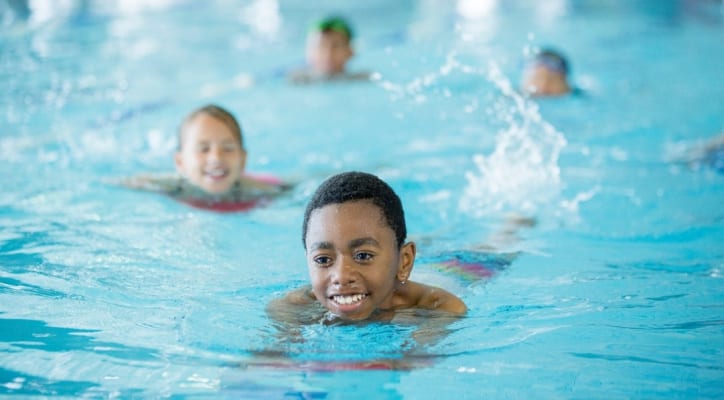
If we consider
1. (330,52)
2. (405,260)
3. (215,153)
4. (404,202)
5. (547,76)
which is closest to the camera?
(405,260)

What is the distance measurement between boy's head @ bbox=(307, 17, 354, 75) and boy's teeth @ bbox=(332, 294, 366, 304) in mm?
6132

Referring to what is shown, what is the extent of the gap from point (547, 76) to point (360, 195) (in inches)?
212

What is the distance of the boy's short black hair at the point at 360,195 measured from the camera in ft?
10.7

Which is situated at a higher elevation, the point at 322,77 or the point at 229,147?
the point at 322,77

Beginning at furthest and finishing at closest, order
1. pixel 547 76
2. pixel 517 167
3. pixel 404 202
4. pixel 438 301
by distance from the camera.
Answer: pixel 547 76 → pixel 517 167 → pixel 404 202 → pixel 438 301

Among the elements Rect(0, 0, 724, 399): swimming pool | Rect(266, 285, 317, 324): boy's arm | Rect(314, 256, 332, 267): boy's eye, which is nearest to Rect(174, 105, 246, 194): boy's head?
Rect(0, 0, 724, 399): swimming pool

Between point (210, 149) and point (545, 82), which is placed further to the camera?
point (545, 82)

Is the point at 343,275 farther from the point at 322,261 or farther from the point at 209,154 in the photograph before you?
the point at 209,154

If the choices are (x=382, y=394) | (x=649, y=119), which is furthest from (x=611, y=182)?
(x=382, y=394)

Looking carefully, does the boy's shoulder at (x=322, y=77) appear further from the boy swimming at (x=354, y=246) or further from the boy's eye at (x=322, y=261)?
the boy's eye at (x=322, y=261)

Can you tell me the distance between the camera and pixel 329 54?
9.17m

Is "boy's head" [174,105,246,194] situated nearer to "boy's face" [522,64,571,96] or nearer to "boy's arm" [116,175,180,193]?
"boy's arm" [116,175,180,193]

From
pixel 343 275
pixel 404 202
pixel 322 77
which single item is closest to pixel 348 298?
pixel 343 275

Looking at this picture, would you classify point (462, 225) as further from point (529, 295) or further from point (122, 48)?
point (122, 48)
